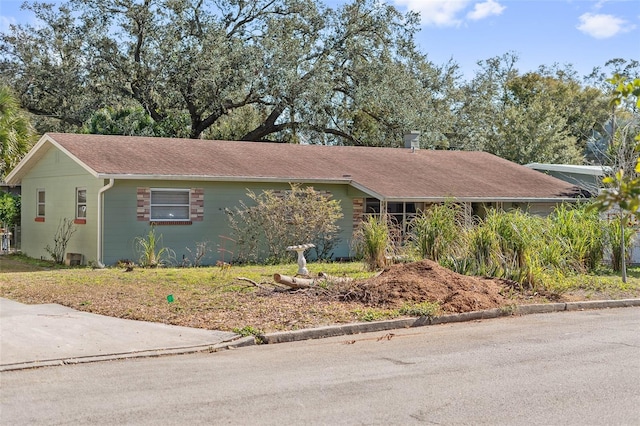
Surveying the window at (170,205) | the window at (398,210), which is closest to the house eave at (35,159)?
the window at (170,205)

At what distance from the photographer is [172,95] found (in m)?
34.5

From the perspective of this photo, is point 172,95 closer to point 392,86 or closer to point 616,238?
point 392,86

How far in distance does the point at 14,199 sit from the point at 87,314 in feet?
55.1

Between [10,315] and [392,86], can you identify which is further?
[392,86]

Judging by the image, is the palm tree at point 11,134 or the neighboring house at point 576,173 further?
the neighboring house at point 576,173

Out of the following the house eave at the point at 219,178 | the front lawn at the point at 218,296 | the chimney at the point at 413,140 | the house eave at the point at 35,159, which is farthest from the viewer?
the chimney at the point at 413,140

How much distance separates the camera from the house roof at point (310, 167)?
20922mm

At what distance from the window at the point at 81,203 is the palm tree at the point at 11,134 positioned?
16.3 ft

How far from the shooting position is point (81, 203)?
69.7ft

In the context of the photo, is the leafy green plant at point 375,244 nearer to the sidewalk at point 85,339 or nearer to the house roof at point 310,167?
the house roof at point 310,167

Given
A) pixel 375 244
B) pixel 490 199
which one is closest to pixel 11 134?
pixel 375 244

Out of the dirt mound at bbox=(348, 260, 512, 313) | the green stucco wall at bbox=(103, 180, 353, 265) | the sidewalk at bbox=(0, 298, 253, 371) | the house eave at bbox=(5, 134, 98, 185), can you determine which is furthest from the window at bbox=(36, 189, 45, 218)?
the dirt mound at bbox=(348, 260, 512, 313)

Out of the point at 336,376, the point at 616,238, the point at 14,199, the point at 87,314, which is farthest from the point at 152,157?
the point at 336,376

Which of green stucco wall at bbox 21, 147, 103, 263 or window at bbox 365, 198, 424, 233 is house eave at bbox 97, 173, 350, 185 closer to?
green stucco wall at bbox 21, 147, 103, 263
